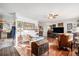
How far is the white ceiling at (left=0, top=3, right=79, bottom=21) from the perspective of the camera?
195 centimetres

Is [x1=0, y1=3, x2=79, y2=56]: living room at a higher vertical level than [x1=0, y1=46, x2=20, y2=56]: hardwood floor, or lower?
higher

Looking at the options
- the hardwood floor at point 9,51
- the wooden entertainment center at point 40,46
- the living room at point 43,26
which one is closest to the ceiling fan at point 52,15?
the living room at point 43,26

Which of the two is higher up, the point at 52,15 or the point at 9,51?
the point at 52,15

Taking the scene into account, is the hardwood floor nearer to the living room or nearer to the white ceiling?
the living room

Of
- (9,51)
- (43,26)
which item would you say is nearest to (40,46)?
(43,26)

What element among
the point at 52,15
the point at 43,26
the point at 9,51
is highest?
the point at 52,15

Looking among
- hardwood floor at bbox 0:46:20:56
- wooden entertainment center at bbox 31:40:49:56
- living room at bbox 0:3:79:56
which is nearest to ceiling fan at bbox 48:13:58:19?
living room at bbox 0:3:79:56

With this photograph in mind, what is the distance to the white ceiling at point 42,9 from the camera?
195 cm

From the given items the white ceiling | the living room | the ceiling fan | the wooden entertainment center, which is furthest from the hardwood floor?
the ceiling fan

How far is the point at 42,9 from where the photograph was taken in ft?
6.43

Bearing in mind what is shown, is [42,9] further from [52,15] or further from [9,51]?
[9,51]

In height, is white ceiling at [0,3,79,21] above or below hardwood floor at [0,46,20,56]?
above

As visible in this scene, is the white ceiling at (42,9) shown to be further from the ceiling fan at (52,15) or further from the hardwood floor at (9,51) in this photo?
the hardwood floor at (9,51)

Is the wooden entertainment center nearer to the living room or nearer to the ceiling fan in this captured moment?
the living room
